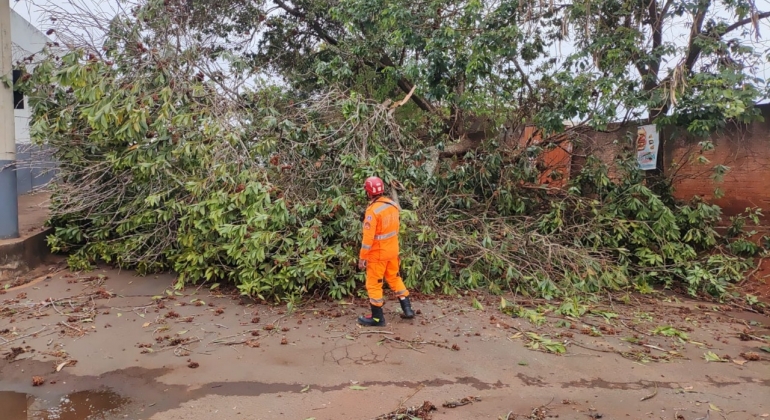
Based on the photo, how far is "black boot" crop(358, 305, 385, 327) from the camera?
16.2ft

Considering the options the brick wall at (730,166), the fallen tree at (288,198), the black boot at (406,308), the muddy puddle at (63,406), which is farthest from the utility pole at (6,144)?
the brick wall at (730,166)

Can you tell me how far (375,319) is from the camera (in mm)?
4922

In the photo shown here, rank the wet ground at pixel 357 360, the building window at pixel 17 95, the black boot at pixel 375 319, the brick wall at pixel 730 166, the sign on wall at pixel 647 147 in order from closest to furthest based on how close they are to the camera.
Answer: the wet ground at pixel 357 360 < the black boot at pixel 375 319 < the building window at pixel 17 95 < the brick wall at pixel 730 166 < the sign on wall at pixel 647 147

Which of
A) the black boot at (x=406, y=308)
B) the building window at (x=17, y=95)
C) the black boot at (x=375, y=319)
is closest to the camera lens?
the black boot at (x=375, y=319)

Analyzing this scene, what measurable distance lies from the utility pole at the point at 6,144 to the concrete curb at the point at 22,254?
23 centimetres

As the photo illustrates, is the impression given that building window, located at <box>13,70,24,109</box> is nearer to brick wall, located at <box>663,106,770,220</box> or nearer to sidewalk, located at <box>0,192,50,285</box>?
sidewalk, located at <box>0,192,50,285</box>

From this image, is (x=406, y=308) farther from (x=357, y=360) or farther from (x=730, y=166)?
(x=730, y=166)

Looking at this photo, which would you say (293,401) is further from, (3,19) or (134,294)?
(3,19)

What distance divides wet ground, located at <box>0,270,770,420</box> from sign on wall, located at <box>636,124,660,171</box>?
2666mm

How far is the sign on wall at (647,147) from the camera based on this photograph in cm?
763

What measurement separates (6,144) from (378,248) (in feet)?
17.6

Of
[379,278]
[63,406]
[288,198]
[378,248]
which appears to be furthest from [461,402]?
[288,198]

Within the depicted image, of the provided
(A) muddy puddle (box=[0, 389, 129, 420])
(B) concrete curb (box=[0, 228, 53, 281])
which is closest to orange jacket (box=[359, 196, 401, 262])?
(A) muddy puddle (box=[0, 389, 129, 420])

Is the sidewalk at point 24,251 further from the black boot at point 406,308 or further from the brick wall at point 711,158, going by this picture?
the brick wall at point 711,158
